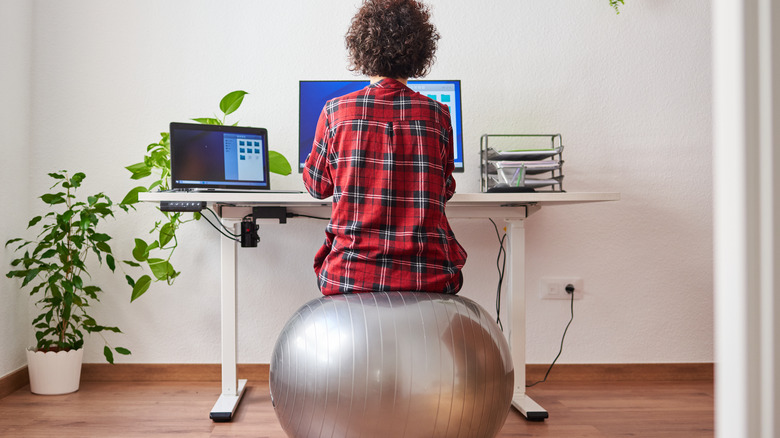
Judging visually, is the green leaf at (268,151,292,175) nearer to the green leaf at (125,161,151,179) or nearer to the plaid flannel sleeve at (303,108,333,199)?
the green leaf at (125,161,151,179)

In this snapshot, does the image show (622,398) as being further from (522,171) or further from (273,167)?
(273,167)

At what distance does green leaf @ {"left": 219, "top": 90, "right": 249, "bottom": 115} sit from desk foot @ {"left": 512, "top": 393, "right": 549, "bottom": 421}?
5.04ft

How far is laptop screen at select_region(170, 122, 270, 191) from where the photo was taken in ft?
6.34

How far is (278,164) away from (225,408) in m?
0.91

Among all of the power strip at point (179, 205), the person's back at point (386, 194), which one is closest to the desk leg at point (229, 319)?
the power strip at point (179, 205)

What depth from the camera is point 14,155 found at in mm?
2221

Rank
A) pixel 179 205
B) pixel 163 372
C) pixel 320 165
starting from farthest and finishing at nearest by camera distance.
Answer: pixel 163 372
pixel 179 205
pixel 320 165

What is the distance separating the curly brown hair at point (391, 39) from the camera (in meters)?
1.30

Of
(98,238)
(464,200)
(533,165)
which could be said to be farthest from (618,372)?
(98,238)

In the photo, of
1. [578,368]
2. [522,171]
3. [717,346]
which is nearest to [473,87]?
[522,171]

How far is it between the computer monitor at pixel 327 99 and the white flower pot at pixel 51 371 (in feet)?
3.79

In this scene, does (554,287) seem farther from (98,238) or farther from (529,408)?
(98,238)

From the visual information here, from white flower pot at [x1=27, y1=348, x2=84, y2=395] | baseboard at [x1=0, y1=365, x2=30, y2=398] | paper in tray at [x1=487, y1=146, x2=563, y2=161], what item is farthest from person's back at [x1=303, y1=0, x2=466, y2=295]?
baseboard at [x1=0, y1=365, x2=30, y2=398]

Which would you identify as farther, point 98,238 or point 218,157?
point 98,238
